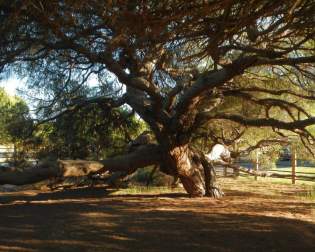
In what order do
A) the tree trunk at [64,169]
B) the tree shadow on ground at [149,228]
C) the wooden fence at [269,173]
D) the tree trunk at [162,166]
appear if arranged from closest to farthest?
1. the tree shadow on ground at [149,228]
2. the tree trunk at [64,169]
3. the tree trunk at [162,166]
4. the wooden fence at [269,173]

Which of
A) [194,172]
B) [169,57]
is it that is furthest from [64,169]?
[194,172]

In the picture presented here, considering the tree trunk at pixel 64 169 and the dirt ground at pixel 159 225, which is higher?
the tree trunk at pixel 64 169

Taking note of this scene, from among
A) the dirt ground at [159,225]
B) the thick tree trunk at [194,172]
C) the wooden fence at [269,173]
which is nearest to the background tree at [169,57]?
the thick tree trunk at [194,172]

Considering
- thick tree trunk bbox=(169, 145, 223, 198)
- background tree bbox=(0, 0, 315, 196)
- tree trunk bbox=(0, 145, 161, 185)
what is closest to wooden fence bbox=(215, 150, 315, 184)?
background tree bbox=(0, 0, 315, 196)

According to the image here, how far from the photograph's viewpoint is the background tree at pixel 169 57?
429cm

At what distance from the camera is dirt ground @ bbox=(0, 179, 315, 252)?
572cm

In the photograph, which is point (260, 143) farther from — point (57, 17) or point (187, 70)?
point (57, 17)

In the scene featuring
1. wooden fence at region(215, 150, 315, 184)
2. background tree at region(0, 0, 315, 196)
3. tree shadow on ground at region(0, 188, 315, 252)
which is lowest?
tree shadow on ground at region(0, 188, 315, 252)

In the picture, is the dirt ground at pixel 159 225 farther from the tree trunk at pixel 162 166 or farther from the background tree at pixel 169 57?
the background tree at pixel 169 57

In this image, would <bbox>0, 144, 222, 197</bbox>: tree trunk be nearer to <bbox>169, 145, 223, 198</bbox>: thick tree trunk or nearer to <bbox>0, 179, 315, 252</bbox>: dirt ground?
<bbox>169, 145, 223, 198</bbox>: thick tree trunk

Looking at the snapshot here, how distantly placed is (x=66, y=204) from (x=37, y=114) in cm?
334

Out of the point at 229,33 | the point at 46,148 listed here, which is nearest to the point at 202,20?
the point at 229,33

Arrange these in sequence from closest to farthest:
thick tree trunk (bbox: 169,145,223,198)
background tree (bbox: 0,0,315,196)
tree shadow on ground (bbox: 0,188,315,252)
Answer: background tree (bbox: 0,0,315,196) → tree shadow on ground (bbox: 0,188,315,252) → thick tree trunk (bbox: 169,145,223,198)

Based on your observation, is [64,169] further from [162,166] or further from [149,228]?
[162,166]
